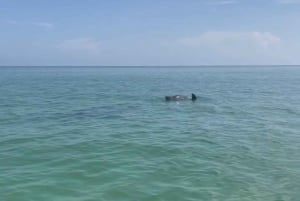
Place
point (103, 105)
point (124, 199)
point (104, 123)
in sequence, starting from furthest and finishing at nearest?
1. point (103, 105)
2. point (104, 123)
3. point (124, 199)

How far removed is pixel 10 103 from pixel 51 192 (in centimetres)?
2187

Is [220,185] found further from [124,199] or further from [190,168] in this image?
[124,199]

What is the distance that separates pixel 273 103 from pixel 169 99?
867 cm

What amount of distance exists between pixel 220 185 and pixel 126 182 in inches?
108

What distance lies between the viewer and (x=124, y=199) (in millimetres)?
10414

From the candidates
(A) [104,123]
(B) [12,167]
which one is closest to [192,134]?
(A) [104,123]

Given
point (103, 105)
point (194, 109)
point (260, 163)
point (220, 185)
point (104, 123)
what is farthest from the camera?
point (103, 105)

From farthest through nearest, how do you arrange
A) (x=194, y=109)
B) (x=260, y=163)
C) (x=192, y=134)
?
(x=194, y=109)
(x=192, y=134)
(x=260, y=163)

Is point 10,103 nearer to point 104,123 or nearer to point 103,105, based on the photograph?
point 103,105

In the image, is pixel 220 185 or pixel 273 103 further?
pixel 273 103

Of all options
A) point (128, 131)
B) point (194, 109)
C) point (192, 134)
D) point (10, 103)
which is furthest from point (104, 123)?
point (10, 103)

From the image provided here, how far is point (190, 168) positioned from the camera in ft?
43.3

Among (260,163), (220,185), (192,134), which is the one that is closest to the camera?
(220,185)

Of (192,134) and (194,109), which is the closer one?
(192,134)
